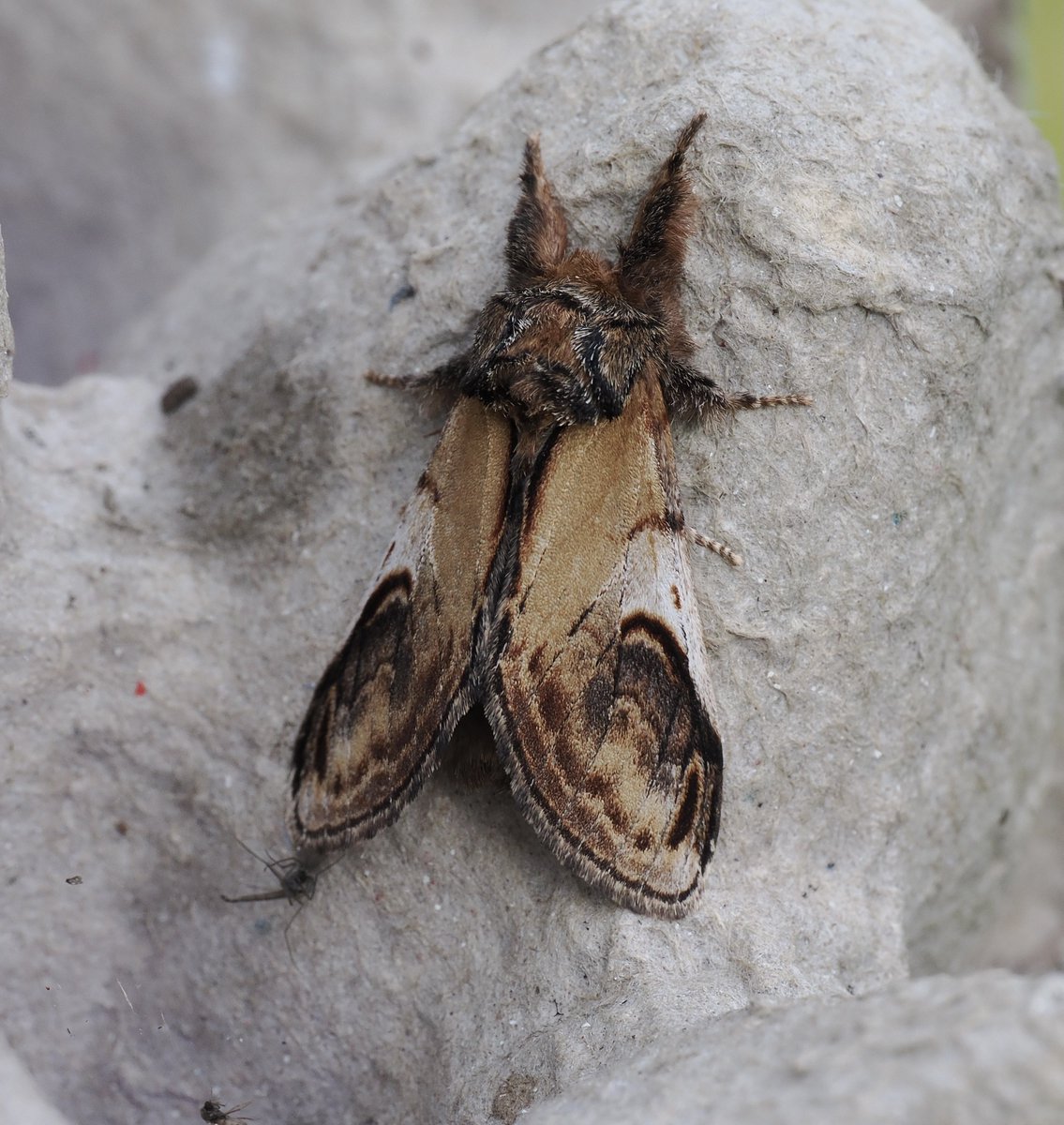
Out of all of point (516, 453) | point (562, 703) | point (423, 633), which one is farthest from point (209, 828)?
point (516, 453)

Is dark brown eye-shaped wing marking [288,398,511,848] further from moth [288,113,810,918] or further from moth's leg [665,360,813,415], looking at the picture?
moth's leg [665,360,813,415]

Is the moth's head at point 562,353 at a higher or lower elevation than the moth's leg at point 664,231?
lower

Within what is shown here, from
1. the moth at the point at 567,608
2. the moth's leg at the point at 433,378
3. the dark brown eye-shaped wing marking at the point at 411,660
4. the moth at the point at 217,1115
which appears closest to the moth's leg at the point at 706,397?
the moth at the point at 567,608

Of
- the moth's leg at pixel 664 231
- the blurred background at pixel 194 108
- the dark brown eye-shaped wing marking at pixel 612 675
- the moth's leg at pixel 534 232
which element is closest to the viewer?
the dark brown eye-shaped wing marking at pixel 612 675

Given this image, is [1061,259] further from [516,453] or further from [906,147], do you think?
[516,453]

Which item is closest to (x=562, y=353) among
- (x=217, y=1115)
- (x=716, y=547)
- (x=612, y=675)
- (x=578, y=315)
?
(x=578, y=315)

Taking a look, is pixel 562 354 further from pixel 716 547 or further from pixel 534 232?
pixel 716 547

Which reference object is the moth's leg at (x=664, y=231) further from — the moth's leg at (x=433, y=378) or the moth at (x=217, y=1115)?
the moth at (x=217, y=1115)
